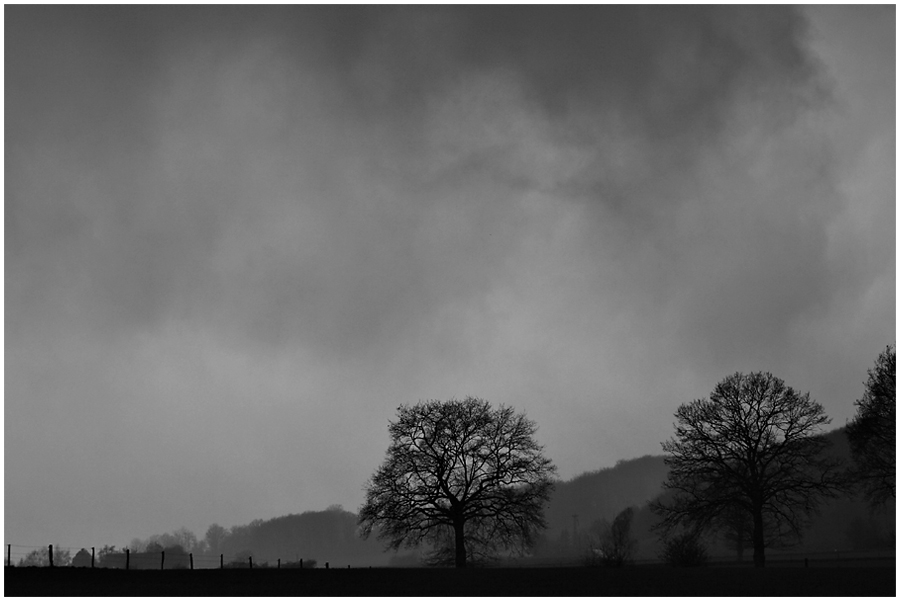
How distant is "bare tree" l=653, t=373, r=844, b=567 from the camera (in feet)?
Result: 159

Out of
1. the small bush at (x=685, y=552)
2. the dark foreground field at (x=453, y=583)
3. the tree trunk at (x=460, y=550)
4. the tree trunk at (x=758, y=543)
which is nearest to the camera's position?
the dark foreground field at (x=453, y=583)

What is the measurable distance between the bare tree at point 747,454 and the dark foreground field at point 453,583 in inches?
685

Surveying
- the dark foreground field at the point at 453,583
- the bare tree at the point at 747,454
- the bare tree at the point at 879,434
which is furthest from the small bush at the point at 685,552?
the dark foreground field at the point at 453,583

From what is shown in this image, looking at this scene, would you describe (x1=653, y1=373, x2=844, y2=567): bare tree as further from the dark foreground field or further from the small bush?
the dark foreground field

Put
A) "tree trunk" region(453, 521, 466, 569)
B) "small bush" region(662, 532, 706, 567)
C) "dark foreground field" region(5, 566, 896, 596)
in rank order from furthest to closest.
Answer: "tree trunk" region(453, 521, 466, 569) < "small bush" region(662, 532, 706, 567) < "dark foreground field" region(5, 566, 896, 596)

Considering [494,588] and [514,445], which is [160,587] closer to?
[494,588]

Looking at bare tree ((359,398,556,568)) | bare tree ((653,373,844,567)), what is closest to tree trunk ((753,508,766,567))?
bare tree ((653,373,844,567))

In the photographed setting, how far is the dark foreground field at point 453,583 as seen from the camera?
24.0 meters

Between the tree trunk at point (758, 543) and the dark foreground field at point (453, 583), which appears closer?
the dark foreground field at point (453, 583)

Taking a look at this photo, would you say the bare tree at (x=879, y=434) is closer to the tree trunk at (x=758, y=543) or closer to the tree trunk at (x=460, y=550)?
the tree trunk at (x=758, y=543)

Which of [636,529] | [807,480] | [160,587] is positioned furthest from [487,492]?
[636,529]

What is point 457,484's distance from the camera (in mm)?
53031

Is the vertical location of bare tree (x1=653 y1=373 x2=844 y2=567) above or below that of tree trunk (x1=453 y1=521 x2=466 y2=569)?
above

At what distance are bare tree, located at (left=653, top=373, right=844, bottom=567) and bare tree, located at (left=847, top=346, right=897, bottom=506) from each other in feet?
6.81
